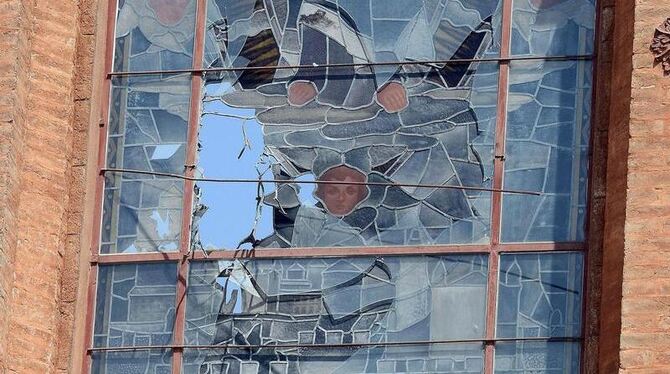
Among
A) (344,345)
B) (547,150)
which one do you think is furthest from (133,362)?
(547,150)

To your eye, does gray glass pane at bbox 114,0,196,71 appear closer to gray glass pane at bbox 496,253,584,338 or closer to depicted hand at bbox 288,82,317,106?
depicted hand at bbox 288,82,317,106

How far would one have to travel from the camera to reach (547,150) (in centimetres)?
1195

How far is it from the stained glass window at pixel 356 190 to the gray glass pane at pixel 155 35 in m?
0.01

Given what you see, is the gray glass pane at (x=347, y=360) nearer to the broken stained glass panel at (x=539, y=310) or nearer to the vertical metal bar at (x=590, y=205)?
the broken stained glass panel at (x=539, y=310)

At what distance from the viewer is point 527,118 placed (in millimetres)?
12023

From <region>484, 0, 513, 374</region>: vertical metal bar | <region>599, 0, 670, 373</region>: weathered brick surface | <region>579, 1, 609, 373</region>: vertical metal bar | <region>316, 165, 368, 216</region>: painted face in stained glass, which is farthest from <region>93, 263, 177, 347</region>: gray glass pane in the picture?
<region>599, 0, 670, 373</region>: weathered brick surface

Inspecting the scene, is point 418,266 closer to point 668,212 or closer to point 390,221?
point 390,221

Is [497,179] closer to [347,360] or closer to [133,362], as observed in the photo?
[347,360]

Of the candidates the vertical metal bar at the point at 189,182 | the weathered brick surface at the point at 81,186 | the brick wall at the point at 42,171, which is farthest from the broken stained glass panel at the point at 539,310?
the brick wall at the point at 42,171

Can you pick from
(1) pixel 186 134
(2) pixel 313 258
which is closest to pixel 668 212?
(2) pixel 313 258

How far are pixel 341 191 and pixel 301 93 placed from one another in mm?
621

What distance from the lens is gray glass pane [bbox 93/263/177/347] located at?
1203cm

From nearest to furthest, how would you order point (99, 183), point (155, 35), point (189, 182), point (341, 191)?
1. point (341, 191)
2. point (189, 182)
3. point (99, 183)
4. point (155, 35)

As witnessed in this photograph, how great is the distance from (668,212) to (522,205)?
101 centimetres
